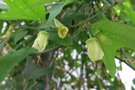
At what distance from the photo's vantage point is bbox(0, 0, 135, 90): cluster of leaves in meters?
0.62

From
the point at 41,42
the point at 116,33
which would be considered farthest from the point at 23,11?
the point at 116,33

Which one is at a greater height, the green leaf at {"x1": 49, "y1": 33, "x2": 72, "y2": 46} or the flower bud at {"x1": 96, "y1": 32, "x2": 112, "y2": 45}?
the flower bud at {"x1": 96, "y1": 32, "x2": 112, "y2": 45}

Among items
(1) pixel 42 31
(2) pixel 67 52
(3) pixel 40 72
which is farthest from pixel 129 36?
(2) pixel 67 52

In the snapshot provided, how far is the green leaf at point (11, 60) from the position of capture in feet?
2.26

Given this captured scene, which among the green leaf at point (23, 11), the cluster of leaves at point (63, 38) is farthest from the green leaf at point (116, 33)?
the green leaf at point (23, 11)

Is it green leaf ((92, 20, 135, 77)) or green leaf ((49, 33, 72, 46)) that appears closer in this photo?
green leaf ((92, 20, 135, 77))

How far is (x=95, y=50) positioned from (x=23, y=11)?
16 cm

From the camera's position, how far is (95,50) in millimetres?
607

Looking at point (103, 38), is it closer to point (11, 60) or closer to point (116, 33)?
point (116, 33)

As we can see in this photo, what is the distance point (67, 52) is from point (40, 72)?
0.65ft

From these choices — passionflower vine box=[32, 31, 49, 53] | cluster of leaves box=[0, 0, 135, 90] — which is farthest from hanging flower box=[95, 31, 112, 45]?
passionflower vine box=[32, 31, 49, 53]

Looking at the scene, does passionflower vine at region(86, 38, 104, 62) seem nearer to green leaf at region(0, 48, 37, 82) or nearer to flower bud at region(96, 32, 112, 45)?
flower bud at region(96, 32, 112, 45)

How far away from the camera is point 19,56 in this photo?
27.8 inches

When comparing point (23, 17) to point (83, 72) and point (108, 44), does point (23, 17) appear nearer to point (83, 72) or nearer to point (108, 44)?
point (108, 44)
